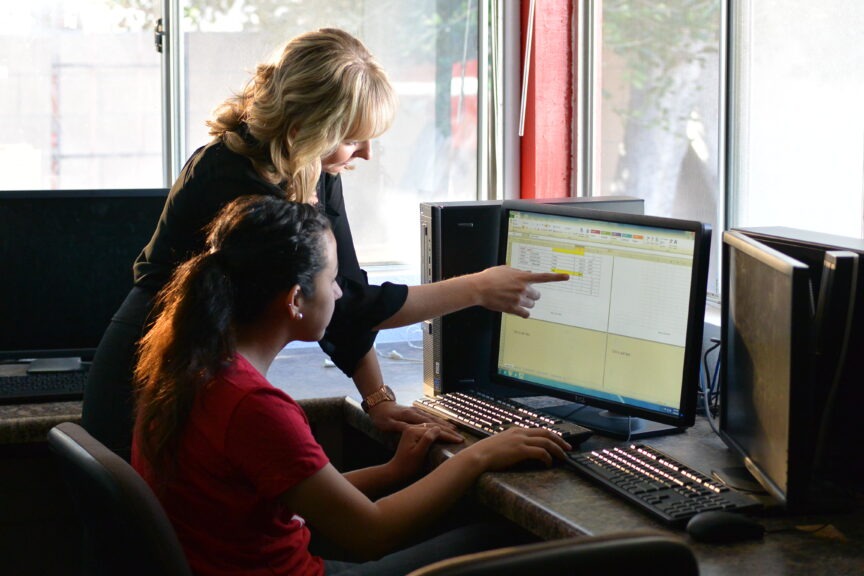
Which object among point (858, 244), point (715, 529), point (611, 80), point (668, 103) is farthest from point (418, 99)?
A: point (715, 529)

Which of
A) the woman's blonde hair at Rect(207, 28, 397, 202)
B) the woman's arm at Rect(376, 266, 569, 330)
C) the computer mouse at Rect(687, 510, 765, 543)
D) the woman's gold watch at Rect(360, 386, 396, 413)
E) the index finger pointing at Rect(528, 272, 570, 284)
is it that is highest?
the woman's blonde hair at Rect(207, 28, 397, 202)

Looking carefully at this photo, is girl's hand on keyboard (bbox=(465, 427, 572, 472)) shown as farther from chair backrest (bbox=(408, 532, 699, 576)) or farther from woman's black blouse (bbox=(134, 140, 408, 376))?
chair backrest (bbox=(408, 532, 699, 576))

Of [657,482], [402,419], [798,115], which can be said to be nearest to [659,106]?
[798,115]

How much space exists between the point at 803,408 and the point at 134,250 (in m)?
1.60

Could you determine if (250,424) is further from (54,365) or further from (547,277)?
(54,365)

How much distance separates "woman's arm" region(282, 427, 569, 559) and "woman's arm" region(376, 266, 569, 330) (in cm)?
30

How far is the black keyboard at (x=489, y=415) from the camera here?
184cm

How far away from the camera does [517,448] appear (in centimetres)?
170

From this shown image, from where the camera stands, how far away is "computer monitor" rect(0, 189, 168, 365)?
95.3 inches

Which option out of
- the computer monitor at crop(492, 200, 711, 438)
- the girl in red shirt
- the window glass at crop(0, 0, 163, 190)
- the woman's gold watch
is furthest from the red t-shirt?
the window glass at crop(0, 0, 163, 190)

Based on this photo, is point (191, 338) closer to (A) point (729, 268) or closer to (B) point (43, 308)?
(A) point (729, 268)

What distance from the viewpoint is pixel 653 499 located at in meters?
1.49

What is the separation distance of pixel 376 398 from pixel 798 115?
3.52ft

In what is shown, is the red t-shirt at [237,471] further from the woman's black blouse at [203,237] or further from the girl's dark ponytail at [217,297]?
the woman's black blouse at [203,237]
